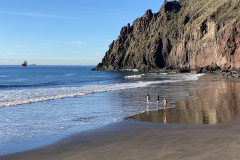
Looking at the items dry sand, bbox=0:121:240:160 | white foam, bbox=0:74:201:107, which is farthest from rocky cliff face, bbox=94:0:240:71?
dry sand, bbox=0:121:240:160

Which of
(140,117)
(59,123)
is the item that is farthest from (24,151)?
(140,117)

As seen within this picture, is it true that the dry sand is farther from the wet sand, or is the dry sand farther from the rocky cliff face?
the rocky cliff face

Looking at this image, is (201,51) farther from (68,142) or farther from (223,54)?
(68,142)

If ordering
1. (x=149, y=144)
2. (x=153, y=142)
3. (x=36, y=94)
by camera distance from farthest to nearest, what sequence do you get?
(x=36, y=94) → (x=153, y=142) → (x=149, y=144)

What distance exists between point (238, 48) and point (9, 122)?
74984 millimetres

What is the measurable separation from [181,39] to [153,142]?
121296 mm

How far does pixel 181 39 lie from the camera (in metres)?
126

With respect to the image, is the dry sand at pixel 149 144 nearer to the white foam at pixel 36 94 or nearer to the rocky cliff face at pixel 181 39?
the white foam at pixel 36 94

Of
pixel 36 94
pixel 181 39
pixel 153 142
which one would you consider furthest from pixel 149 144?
pixel 181 39

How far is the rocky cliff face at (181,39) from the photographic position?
8438 cm

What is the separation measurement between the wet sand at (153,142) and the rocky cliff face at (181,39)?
69.6 meters

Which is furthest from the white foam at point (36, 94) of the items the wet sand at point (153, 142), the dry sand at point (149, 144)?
the dry sand at point (149, 144)

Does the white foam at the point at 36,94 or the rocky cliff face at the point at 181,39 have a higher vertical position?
the rocky cliff face at the point at 181,39

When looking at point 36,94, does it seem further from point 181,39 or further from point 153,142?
point 181,39
